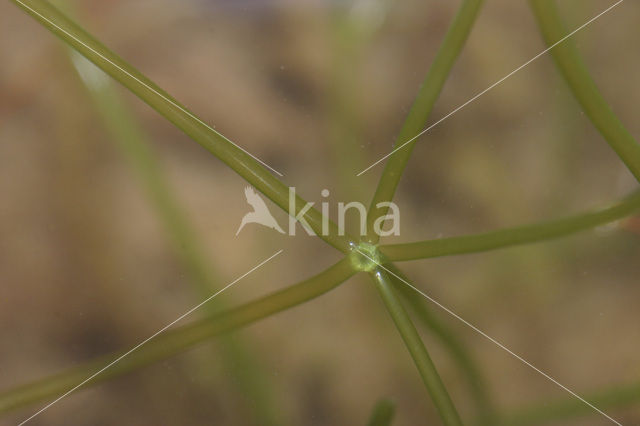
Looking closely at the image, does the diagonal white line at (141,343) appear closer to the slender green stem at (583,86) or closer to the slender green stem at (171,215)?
the slender green stem at (171,215)

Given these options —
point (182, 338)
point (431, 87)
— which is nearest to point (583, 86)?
point (431, 87)

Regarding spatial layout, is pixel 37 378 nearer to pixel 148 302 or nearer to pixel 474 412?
pixel 148 302

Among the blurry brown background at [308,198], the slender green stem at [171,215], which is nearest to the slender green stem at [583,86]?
the blurry brown background at [308,198]

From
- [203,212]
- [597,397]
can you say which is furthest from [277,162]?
[597,397]

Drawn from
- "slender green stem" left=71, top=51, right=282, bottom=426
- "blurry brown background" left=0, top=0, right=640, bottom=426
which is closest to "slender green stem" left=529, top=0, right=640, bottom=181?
"blurry brown background" left=0, top=0, right=640, bottom=426

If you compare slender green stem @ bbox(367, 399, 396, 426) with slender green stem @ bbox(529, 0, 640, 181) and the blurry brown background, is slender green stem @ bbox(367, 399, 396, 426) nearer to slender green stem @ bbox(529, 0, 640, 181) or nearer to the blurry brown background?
the blurry brown background

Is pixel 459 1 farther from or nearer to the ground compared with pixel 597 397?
farther from the ground
